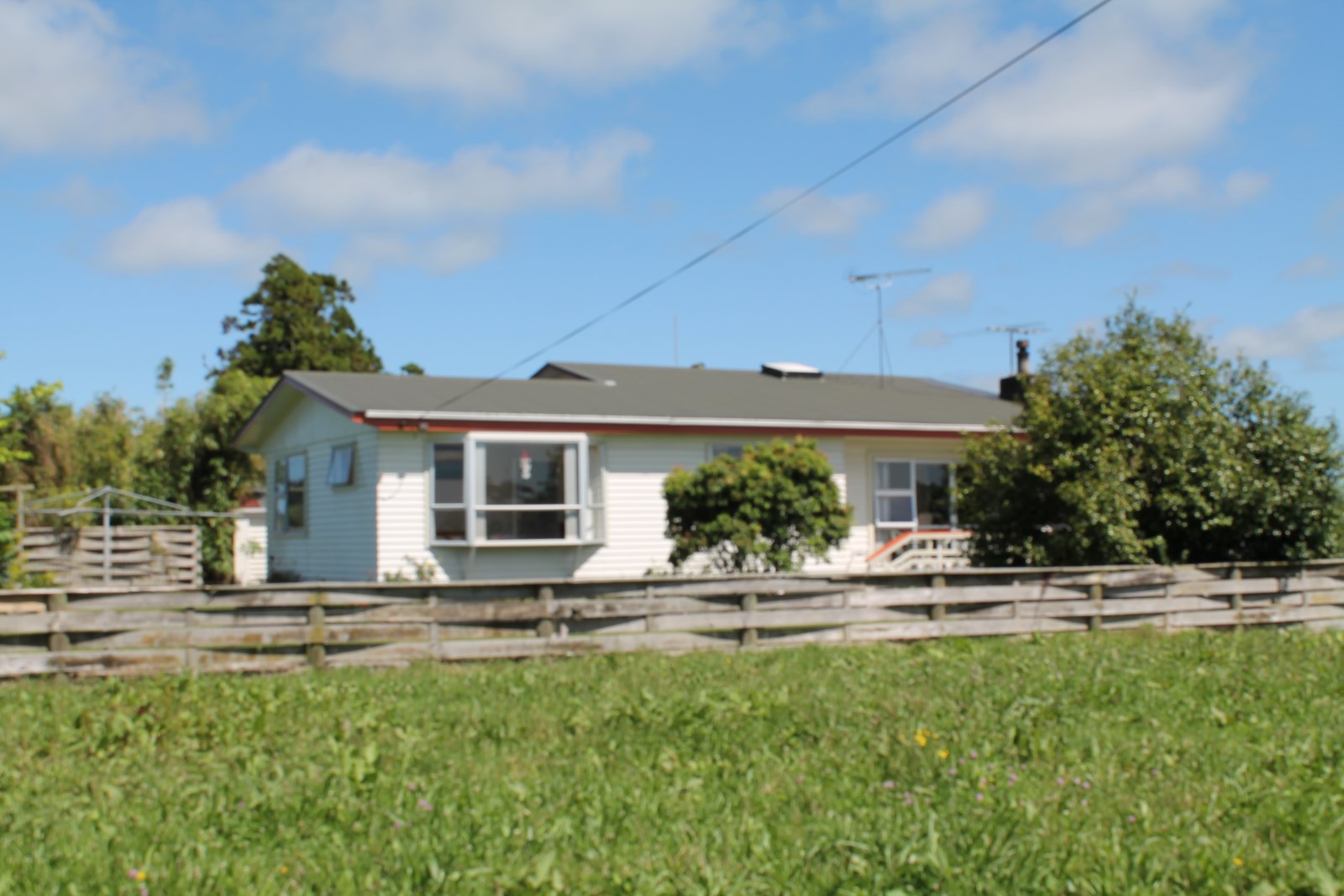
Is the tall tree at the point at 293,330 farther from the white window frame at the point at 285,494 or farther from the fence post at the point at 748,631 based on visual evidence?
the fence post at the point at 748,631

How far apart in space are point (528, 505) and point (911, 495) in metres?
7.51

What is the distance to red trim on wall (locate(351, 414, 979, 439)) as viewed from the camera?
18.7 meters

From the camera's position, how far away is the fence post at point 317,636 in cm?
1055

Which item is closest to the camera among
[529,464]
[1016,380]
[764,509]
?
[764,509]

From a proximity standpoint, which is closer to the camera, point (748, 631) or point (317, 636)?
point (317, 636)

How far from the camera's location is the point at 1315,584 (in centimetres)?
1438

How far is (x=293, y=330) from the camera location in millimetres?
56656

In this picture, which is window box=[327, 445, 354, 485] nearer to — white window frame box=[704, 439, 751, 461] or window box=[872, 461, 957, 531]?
white window frame box=[704, 439, 751, 461]

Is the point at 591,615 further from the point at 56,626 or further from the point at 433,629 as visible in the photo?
the point at 56,626

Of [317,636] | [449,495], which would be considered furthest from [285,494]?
[317,636]

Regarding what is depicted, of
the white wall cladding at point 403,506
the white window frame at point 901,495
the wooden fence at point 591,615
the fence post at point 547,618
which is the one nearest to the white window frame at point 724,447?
the white window frame at point 901,495

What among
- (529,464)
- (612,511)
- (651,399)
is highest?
(651,399)

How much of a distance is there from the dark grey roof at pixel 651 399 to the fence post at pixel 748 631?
721cm

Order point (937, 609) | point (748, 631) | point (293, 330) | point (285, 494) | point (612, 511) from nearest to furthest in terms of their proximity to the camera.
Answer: point (748, 631) < point (937, 609) < point (612, 511) < point (285, 494) < point (293, 330)
